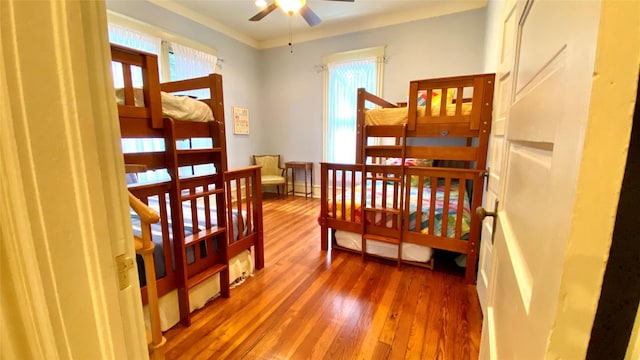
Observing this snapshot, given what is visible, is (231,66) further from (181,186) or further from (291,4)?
(181,186)

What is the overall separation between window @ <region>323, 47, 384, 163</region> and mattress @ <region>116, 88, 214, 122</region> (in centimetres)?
327

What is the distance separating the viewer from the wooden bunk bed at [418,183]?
2135mm

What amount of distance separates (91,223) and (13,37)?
263mm

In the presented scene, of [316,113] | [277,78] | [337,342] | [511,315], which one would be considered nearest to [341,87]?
[316,113]

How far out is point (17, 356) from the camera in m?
0.42

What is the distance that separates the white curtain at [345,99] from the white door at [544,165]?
3.98 m

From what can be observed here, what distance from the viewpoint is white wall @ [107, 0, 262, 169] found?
3.56 metres

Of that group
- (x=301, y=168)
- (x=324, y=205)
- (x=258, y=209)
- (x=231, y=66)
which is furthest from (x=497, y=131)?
(x=231, y=66)

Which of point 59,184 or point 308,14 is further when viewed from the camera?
point 308,14

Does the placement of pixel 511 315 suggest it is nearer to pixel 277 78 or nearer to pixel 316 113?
pixel 316 113

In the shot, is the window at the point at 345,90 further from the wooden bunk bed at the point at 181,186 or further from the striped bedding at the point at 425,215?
the wooden bunk bed at the point at 181,186

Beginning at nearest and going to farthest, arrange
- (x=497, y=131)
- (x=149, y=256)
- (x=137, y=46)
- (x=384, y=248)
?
(x=149, y=256), (x=497, y=131), (x=384, y=248), (x=137, y=46)

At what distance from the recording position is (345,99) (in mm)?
4734

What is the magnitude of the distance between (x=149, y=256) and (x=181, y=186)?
66 cm
